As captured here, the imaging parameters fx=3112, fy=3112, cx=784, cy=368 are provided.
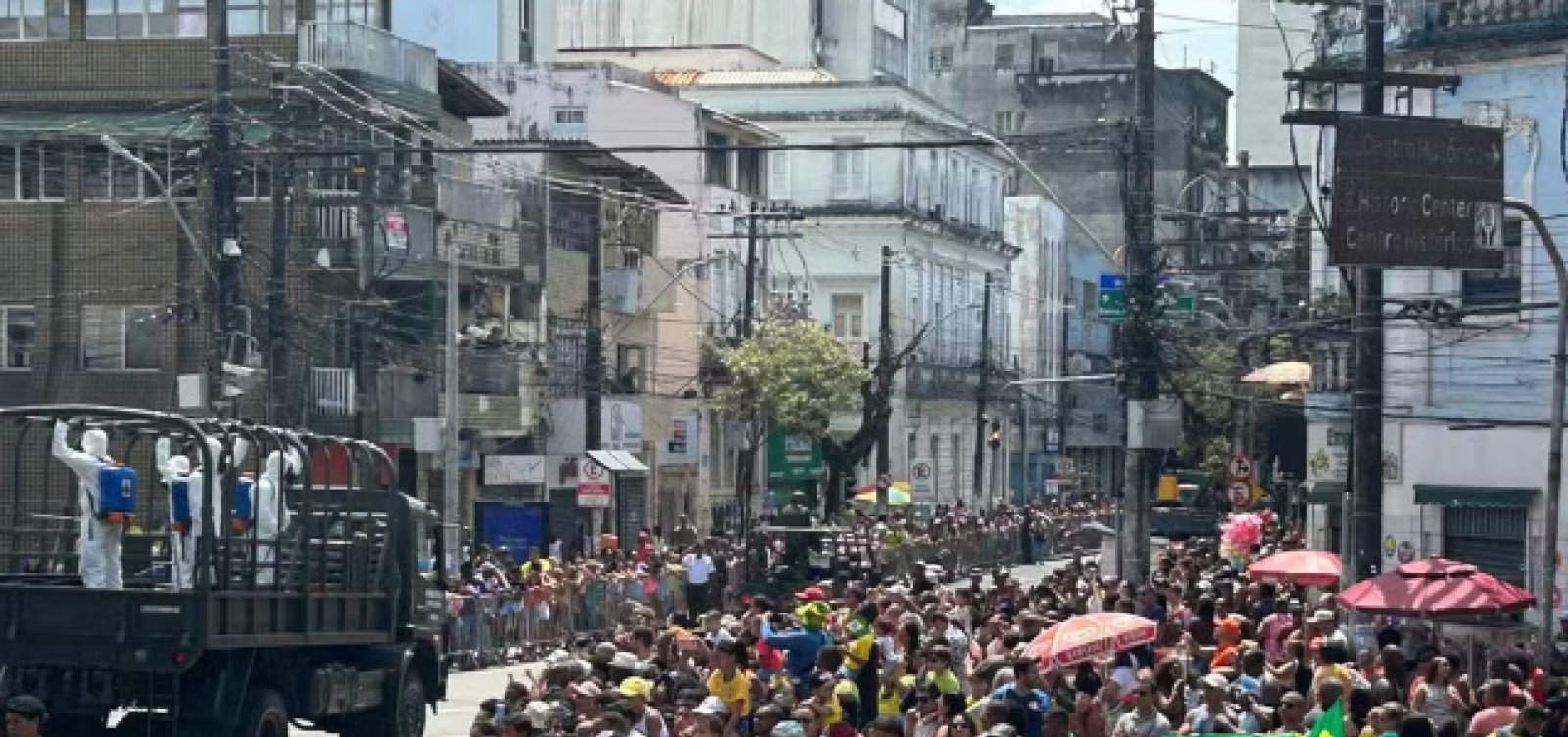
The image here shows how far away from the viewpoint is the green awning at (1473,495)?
37031mm

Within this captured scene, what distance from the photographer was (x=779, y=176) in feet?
292

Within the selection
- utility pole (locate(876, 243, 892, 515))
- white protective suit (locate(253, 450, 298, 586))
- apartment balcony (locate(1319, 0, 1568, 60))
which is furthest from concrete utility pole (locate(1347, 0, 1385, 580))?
utility pole (locate(876, 243, 892, 515))

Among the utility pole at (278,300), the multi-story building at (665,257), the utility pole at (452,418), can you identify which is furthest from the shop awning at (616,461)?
the utility pole at (278,300)

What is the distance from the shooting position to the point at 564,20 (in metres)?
92.6

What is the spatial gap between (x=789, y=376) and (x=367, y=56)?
21.0 m

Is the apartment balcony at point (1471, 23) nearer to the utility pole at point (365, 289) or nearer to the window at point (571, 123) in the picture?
the utility pole at point (365, 289)

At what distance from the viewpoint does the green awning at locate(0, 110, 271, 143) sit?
50094 millimetres

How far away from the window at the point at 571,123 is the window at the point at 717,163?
292 centimetres

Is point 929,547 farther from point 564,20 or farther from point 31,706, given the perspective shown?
point 31,706

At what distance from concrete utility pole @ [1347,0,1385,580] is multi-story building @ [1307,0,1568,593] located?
5426 mm

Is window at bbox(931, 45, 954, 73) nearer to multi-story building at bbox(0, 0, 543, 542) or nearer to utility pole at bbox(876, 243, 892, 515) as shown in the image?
utility pole at bbox(876, 243, 892, 515)

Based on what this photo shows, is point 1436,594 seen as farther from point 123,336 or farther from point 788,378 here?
point 788,378

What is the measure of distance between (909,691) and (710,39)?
2876 inches

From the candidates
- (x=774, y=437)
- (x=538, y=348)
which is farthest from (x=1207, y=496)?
(x=538, y=348)
